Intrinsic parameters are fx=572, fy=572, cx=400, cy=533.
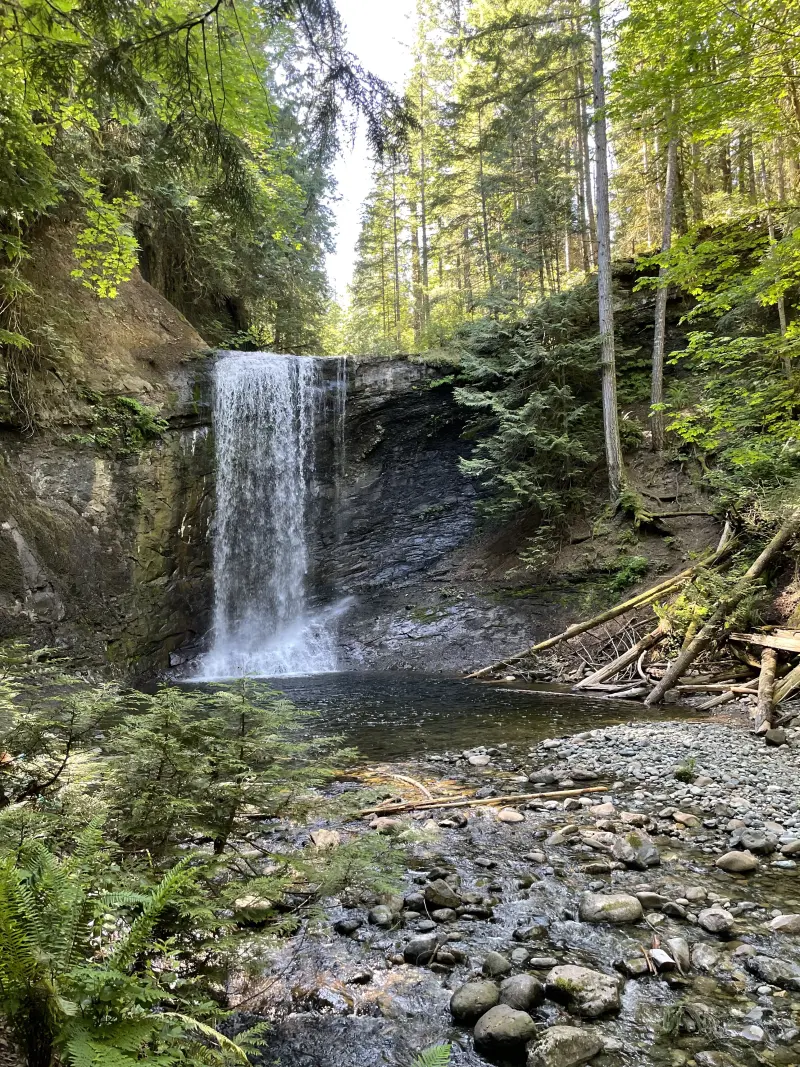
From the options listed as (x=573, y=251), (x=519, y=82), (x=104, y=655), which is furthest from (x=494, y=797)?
(x=573, y=251)

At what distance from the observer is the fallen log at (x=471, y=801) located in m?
4.36

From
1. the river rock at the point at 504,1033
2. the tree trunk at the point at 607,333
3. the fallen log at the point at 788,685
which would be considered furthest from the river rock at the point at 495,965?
the tree trunk at the point at 607,333

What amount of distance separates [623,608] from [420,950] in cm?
880

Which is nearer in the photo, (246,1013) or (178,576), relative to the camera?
(246,1013)

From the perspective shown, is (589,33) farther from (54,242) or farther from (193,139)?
(193,139)

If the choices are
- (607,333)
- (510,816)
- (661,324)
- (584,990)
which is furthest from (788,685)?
(661,324)

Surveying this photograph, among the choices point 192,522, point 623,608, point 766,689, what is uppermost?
point 192,522

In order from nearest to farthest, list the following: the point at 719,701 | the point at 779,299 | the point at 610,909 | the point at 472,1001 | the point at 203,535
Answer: the point at 472,1001
the point at 610,909
the point at 719,701
the point at 779,299
the point at 203,535

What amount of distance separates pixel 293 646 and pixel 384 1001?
41.8 feet

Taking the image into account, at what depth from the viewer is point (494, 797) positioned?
4711mm

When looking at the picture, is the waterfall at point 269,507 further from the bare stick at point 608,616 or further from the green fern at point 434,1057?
the green fern at point 434,1057

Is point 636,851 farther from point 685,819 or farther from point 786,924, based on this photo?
point 786,924

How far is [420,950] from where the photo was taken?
104 inches

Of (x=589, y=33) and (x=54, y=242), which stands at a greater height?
(x=589, y=33)
